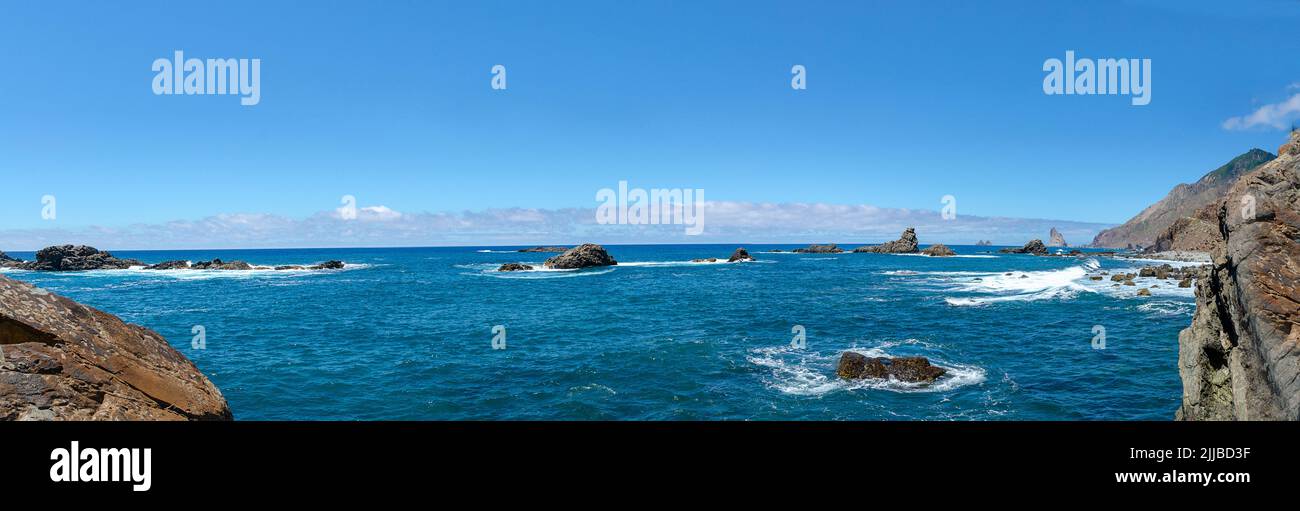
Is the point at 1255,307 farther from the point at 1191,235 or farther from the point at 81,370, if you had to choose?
the point at 1191,235

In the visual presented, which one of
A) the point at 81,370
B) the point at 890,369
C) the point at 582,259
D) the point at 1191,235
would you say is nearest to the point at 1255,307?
the point at 890,369

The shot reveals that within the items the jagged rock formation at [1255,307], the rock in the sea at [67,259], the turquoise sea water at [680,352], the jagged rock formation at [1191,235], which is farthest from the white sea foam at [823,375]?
the rock in the sea at [67,259]

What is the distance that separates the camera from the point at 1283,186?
35.9ft

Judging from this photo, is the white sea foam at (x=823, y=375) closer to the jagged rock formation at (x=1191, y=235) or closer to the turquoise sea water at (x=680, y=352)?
the turquoise sea water at (x=680, y=352)

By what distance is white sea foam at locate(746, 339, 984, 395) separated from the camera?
74.8 ft

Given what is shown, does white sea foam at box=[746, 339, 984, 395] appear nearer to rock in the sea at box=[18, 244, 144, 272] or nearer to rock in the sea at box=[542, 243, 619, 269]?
rock in the sea at box=[542, 243, 619, 269]

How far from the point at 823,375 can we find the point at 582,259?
88.7m

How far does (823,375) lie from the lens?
25.0m

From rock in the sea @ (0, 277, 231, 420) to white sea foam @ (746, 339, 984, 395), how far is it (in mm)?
19080

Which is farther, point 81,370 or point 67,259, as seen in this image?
point 67,259
